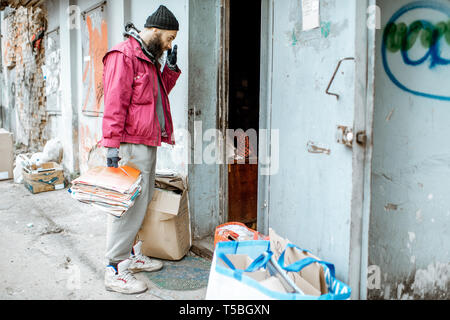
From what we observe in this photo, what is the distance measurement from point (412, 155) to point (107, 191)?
73.9 inches

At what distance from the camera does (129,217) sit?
8.73 feet

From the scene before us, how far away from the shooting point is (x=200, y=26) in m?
3.31

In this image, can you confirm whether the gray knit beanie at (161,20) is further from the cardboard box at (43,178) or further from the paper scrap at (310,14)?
the cardboard box at (43,178)

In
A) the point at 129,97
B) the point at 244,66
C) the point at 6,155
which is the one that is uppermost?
the point at 244,66

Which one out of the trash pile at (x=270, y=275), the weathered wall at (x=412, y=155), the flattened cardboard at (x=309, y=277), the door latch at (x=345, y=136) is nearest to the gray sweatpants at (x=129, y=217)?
the trash pile at (x=270, y=275)

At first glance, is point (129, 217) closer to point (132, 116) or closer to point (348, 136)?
point (132, 116)

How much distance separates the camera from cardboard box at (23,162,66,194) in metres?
5.67

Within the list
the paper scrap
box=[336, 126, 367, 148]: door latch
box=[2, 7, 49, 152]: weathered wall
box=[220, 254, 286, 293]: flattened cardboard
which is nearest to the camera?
box=[220, 254, 286, 293]: flattened cardboard

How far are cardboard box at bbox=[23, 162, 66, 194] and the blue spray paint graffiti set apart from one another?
5.30m

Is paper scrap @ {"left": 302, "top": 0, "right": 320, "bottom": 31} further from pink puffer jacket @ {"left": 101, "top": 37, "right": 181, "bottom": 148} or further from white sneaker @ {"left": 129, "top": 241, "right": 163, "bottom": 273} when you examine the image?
white sneaker @ {"left": 129, "top": 241, "right": 163, "bottom": 273}

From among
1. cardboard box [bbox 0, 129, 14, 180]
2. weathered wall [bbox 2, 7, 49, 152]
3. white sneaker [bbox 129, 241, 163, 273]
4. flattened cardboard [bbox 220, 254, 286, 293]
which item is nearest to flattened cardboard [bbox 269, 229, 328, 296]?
flattened cardboard [bbox 220, 254, 286, 293]

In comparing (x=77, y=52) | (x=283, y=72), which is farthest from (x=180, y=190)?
Answer: (x=77, y=52)

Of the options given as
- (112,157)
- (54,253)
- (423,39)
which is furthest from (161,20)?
(54,253)
